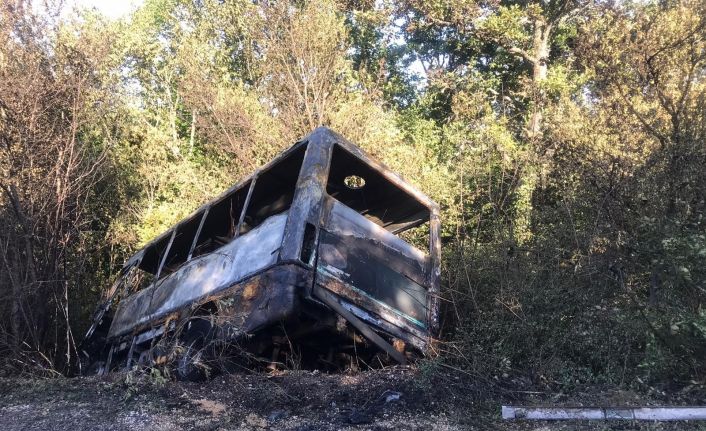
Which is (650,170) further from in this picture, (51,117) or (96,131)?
(96,131)

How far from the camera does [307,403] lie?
4.52m

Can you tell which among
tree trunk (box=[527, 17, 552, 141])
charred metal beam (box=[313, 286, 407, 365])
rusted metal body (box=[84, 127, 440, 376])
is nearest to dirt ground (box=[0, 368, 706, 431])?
charred metal beam (box=[313, 286, 407, 365])

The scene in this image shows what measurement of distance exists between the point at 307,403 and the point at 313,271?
108cm

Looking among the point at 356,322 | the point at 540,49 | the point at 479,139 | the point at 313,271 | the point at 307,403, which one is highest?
the point at 540,49

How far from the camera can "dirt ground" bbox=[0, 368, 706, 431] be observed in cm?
414

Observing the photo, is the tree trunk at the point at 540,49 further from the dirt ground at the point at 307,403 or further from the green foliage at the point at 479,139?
the dirt ground at the point at 307,403

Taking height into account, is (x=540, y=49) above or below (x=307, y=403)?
above

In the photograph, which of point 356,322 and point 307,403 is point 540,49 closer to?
point 356,322

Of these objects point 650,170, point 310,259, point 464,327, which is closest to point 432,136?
point 650,170

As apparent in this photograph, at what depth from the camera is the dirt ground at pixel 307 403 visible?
414 cm

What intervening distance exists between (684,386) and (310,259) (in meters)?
3.33

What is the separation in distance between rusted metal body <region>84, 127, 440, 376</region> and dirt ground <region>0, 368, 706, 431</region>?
433mm

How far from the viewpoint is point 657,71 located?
7.43 metres

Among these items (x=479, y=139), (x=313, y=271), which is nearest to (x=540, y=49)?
(x=479, y=139)
